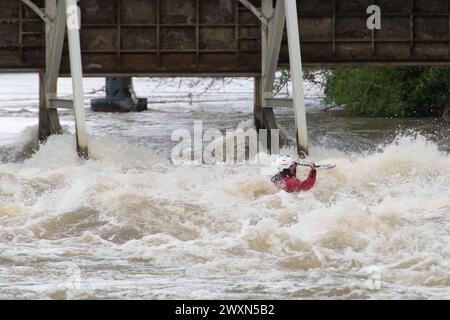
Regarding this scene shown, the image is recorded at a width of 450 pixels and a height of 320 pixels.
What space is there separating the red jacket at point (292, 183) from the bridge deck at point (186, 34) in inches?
326

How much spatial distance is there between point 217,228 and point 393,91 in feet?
58.6

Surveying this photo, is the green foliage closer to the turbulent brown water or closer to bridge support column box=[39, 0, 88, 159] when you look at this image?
the turbulent brown water

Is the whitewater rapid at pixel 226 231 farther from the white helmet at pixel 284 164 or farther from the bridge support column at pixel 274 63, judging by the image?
the bridge support column at pixel 274 63

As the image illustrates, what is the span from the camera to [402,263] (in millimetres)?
12055

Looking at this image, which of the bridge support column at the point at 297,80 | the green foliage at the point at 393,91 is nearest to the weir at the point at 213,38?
the bridge support column at the point at 297,80

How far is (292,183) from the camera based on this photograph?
51.8 feet

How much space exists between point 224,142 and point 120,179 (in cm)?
679

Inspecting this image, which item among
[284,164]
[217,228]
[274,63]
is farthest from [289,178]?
[274,63]

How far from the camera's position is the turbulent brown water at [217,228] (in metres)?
11.4

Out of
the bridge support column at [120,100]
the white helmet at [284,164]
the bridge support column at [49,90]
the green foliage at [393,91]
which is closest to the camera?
the white helmet at [284,164]

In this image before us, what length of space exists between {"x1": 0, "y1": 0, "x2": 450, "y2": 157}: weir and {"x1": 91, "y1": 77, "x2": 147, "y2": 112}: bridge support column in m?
10.8

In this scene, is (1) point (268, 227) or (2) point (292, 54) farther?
(2) point (292, 54)

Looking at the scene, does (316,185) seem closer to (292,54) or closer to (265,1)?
(292,54)
